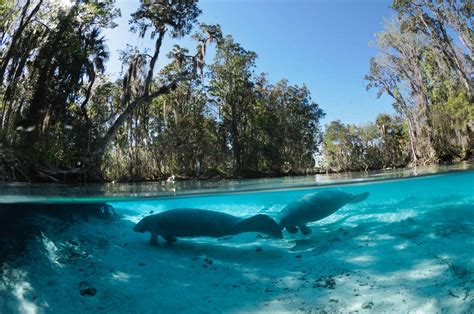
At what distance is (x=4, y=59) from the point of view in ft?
20.9

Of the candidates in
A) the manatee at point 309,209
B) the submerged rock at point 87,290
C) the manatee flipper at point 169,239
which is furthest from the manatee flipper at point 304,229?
the submerged rock at point 87,290

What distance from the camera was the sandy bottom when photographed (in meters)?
4.31

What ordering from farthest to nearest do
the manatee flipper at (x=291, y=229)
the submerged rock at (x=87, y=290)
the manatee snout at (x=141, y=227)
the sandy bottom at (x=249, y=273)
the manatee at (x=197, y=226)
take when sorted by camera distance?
the manatee flipper at (x=291, y=229) → the manatee snout at (x=141, y=227) → the manatee at (x=197, y=226) → the submerged rock at (x=87, y=290) → the sandy bottom at (x=249, y=273)

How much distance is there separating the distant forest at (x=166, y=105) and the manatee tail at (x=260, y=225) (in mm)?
4333

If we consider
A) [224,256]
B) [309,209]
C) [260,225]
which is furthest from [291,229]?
[224,256]

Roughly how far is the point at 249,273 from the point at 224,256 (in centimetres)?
81

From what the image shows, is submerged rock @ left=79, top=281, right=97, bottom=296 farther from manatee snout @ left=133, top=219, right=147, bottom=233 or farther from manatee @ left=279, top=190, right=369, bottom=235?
manatee @ left=279, top=190, right=369, bottom=235

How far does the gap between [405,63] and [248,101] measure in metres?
12.2

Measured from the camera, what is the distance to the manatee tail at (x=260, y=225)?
599 centimetres

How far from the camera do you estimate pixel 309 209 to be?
721 cm

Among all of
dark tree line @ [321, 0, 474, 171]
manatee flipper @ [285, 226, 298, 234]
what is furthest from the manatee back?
dark tree line @ [321, 0, 474, 171]

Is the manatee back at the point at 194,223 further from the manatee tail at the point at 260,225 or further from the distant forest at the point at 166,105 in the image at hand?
the distant forest at the point at 166,105

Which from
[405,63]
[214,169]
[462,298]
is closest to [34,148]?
[214,169]

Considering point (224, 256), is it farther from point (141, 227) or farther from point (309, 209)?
point (309, 209)
